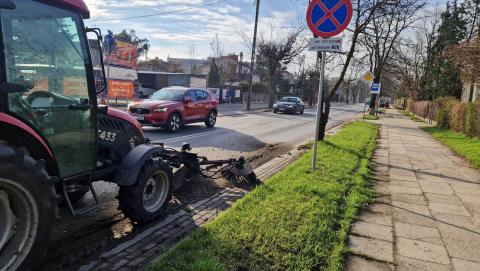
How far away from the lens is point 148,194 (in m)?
4.40

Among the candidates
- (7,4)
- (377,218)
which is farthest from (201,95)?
(7,4)

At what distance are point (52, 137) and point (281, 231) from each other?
7.96 feet

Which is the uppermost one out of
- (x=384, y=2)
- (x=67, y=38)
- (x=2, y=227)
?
(x=384, y=2)

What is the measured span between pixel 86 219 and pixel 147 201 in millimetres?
756

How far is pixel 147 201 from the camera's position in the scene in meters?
4.37

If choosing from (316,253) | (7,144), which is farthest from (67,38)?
(316,253)

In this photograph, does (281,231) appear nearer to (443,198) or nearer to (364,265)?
(364,265)

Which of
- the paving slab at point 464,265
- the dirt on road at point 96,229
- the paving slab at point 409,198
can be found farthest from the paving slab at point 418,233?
the dirt on road at point 96,229

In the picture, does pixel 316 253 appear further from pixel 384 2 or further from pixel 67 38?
pixel 384 2

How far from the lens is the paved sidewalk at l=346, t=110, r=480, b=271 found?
370 cm

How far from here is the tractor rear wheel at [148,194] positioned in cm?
401

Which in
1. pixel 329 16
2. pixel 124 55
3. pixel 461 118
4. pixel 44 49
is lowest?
pixel 461 118

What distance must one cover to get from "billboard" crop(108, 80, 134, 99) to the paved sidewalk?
20.7m

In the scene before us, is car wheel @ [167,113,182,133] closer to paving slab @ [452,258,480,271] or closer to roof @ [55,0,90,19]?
roof @ [55,0,90,19]
